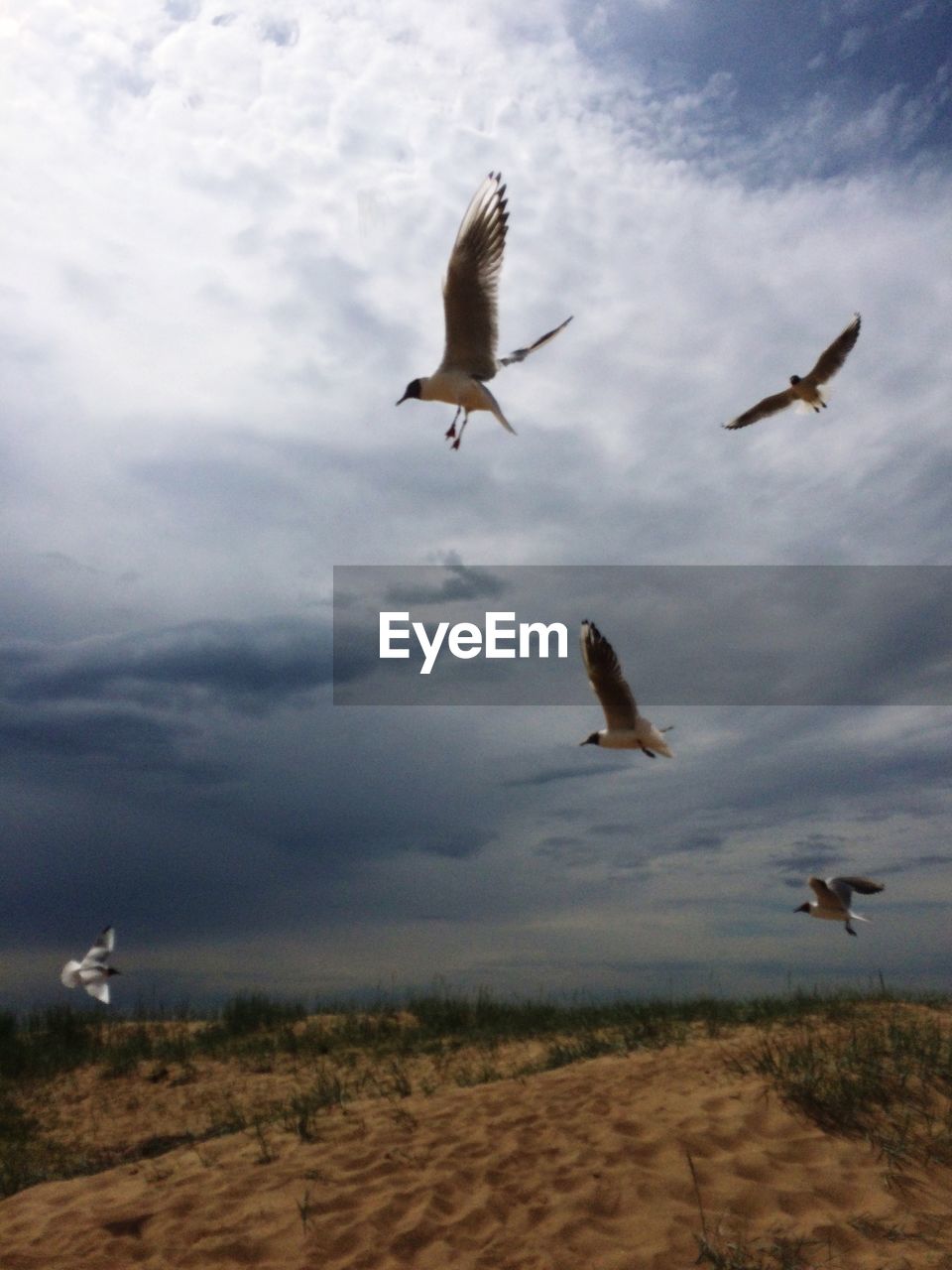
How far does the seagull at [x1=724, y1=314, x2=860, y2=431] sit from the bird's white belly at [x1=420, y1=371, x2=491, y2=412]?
5.58 m

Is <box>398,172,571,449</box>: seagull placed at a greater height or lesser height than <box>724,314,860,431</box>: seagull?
lesser

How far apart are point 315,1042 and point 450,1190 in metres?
5.69

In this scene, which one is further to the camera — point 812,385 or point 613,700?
point 812,385

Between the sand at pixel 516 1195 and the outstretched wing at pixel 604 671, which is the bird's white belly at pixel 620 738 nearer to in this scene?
the outstretched wing at pixel 604 671

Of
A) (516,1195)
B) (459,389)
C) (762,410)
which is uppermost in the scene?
(762,410)

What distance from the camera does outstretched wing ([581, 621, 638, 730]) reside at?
296 inches

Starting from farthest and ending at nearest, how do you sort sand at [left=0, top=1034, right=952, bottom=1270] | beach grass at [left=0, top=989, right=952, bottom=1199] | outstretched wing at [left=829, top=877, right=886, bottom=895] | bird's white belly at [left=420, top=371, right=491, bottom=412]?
1. outstretched wing at [left=829, top=877, right=886, bottom=895]
2. bird's white belly at [left=420, top=371, right=491, bottom=412]
3. beach grass at [left=0, top=989, right=952, bottom=1199]
4. sand at [left=0, top=1034, right=952, bottom=1270]

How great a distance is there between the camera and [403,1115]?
20.8 ft

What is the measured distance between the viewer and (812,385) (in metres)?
12.5

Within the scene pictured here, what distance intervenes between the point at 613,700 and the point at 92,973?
758cm

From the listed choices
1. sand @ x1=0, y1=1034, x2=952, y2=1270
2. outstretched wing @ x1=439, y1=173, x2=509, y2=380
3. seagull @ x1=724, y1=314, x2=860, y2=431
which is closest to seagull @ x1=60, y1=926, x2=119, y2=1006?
sand @ x1=0, y1=1034, x2=952, y2=1270

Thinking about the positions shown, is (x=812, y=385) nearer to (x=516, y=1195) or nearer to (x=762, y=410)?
(x=762, y=410)

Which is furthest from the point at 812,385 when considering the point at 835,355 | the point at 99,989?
the point at 99,989

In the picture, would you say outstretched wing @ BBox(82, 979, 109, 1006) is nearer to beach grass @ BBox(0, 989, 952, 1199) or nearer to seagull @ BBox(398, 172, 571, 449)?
beach grass @ BBox(0, 989, 952, 1199)
